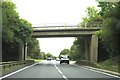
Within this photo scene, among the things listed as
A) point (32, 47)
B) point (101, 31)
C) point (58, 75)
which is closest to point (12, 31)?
point (101, 31)

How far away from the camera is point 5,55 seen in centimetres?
7019

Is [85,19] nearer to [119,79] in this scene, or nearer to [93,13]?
[93,13]

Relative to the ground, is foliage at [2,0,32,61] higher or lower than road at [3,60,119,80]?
higher

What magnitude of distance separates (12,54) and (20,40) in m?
9.18

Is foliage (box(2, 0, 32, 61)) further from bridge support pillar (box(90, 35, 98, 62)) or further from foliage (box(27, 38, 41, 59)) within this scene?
foliage (box(27, 38, 41, 59))

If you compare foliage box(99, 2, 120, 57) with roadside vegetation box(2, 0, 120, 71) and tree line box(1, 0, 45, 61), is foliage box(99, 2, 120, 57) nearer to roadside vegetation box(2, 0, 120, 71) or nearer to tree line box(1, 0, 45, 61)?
roadside vegetation box(2, 0, 120, 71)

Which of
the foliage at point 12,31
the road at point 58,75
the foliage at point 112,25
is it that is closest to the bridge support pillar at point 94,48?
the foliage at point 12,31

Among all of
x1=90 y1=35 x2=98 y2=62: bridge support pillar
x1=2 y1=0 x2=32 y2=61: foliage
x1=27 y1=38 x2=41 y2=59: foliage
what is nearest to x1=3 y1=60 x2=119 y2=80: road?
x1=2 y1=0 x2=32 y2=61: foliage

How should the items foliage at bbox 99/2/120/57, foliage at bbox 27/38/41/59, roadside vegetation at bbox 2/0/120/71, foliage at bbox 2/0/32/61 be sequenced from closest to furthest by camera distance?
1. foliage at bbox 99/2/120/57
2. roadside vegetation at bbox 2/0/120/71
3. foliage at bbox 2/0/32/61
4. foliage at bbox 27/38/41/59

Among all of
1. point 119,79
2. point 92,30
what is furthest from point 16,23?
point 119,79

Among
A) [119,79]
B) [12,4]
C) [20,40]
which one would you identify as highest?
[12,4]

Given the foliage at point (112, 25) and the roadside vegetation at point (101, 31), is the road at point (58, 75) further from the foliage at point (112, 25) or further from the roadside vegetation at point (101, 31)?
the foliage at point (112, 25)

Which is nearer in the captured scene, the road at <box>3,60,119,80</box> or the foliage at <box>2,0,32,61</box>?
the road at <box>3,60,119,80</box>

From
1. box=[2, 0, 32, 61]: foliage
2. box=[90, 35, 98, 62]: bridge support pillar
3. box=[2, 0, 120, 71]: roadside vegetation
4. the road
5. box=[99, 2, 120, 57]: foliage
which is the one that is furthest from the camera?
box=[90, 35, 98, 62]: bridge support pillar
